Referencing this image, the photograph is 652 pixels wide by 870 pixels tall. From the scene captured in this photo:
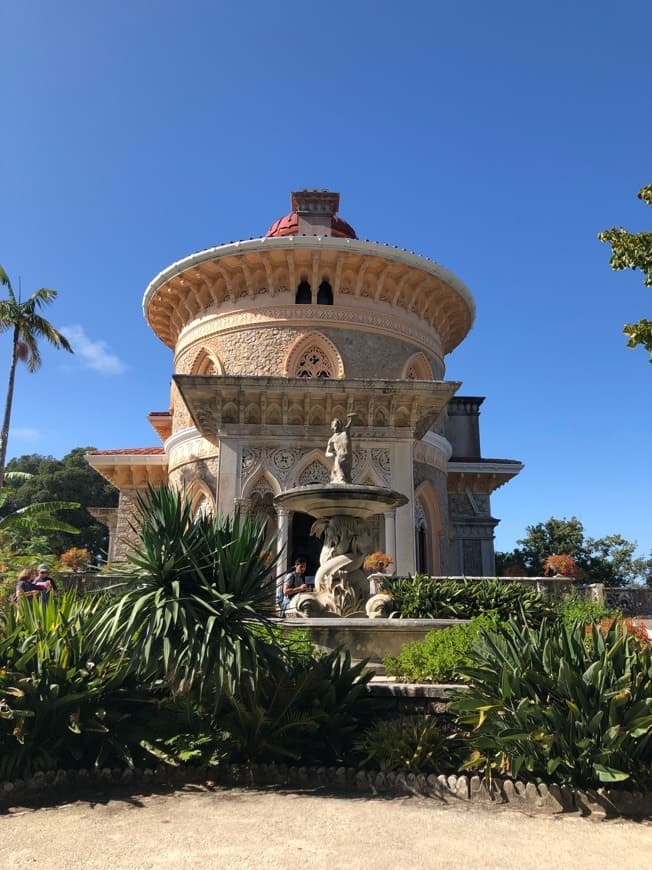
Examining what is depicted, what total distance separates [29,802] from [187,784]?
3.91 feet

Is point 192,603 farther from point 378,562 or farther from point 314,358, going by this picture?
point 314,358

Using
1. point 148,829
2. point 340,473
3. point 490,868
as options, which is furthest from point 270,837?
point 340,473

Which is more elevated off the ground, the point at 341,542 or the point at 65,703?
the point at 341,542

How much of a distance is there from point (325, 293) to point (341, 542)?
12603 mm

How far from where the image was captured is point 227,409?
1723 cm

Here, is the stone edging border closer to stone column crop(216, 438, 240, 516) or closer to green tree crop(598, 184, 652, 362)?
green tree crop(598, 184, 652, 362)

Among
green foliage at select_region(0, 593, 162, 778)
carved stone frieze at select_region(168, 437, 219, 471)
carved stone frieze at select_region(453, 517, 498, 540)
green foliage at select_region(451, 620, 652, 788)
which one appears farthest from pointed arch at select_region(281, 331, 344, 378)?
green foliage at select_region(451, 620, 652, 788)

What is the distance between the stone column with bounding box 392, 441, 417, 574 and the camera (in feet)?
55.6

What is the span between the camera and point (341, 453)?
11.0m

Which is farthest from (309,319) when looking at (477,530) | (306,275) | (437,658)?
(437,658)

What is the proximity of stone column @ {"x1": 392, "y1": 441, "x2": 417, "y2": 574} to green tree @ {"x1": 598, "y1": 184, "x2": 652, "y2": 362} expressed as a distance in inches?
348

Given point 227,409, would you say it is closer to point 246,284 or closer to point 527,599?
point 246,284

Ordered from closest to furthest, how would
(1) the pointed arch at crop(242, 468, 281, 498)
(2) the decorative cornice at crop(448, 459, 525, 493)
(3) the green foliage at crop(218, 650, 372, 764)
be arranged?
(3) the green foliage at crop(218, 650, 372, 764) → (1) the pointed arch at crop(242, 468, 281, 498) → (2) the decorative cornice at crop(448, 459, 525, 493)

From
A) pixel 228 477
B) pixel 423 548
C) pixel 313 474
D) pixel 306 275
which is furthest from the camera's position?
pixel 423 548
